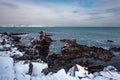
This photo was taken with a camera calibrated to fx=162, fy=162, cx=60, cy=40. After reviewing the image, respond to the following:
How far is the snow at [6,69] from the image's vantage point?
1573 cm

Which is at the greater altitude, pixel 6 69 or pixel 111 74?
pixel 6 69

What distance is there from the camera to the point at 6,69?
17.8 metres

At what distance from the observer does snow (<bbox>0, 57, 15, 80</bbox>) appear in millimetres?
15734

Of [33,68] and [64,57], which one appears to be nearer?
[33,68]

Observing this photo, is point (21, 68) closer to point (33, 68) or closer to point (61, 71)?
point (33, 68)

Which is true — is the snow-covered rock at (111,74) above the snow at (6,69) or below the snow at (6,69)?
below

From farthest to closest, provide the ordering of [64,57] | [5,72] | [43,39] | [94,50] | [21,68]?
[43,39] → [94,50] → [64,57] → [21,68] → [5,72]

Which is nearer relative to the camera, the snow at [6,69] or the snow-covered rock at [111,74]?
the snow at [6,69]

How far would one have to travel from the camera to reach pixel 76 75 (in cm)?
1722

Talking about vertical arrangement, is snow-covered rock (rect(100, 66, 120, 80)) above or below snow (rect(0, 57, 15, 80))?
below

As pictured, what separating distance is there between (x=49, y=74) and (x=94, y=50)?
1760 centimetres

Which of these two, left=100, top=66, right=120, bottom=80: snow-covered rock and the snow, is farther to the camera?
left=100, top=66, right=120, bottom=80: snow-covered rock

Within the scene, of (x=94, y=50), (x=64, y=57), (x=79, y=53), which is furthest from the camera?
(x=94, y=50)

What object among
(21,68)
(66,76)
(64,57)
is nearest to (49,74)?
(66,76)
